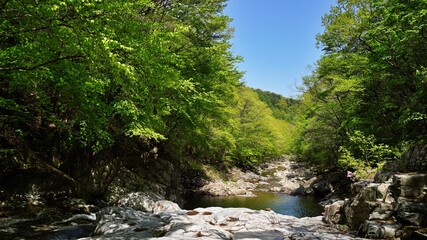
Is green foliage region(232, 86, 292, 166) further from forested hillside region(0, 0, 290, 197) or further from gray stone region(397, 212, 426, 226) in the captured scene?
gray stone region(397, 212, 426, 226)

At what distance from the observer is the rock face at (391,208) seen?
10.3 meters

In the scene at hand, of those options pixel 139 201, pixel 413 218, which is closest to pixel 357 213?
pixel 413 218

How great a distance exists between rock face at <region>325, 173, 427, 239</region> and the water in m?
8.80

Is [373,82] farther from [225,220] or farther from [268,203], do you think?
[225,220]

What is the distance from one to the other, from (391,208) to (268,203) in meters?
14.6

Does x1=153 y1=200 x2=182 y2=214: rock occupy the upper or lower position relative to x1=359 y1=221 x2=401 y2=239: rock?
lower

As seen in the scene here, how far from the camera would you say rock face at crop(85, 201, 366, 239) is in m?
10.5

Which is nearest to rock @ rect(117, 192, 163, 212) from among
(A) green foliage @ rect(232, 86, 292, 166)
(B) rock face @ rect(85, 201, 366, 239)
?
(B) rock face @ rect(85, 201, 366, 239)

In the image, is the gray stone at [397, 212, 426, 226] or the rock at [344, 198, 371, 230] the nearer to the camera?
the gray stone at [397, 212, 426, 226]

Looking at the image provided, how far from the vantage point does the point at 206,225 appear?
11.6 metres

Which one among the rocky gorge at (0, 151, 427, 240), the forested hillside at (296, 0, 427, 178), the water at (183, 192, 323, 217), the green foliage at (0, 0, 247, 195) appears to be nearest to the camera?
the green foliage at (0, 0, 247, 195)

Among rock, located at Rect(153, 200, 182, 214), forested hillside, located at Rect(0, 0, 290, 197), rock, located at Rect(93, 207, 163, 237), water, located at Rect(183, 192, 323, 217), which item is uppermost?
forested hillside, located at Rect(0, 0, 290, 197)

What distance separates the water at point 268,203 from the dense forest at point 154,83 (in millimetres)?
3762

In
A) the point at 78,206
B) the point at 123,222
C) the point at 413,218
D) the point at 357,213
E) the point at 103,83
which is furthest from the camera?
the point at 78,206
